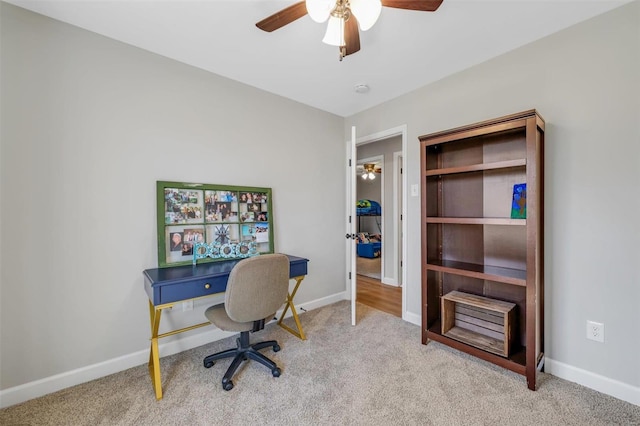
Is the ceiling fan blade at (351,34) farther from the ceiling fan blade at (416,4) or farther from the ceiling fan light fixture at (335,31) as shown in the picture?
the ceiling fan blade at (416,4)

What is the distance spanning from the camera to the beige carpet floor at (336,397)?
1.49 metres

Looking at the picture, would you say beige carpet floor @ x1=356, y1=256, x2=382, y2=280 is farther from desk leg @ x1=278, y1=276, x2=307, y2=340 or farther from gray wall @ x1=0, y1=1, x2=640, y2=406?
gray wall @ x1=0, y1=1, x2=640, y2=406

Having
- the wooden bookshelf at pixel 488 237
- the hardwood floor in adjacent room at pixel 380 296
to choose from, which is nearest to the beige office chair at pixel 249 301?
the wooden bookshelf at pixel 488 237

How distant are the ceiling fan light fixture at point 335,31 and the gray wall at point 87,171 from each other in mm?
1350

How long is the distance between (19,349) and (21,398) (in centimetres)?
29

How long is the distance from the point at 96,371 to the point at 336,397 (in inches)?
66.3

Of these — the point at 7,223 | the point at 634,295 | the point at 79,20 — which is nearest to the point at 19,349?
the point at 7,223

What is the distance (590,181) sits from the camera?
5.74 ft

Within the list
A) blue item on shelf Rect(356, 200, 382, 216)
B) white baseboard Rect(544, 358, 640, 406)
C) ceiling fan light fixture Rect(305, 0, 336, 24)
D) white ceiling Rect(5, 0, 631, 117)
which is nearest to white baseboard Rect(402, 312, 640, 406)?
white baseboard Rect(544, 358, 640, 406)

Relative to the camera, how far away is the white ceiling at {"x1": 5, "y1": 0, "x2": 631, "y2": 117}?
65.4 inches

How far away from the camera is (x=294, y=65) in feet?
7.54

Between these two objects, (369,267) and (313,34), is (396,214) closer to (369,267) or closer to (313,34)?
(369,267)

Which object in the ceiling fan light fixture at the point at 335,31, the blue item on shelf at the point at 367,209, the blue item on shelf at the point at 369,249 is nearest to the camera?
the ceiling fan light fixture at the point at 335,31

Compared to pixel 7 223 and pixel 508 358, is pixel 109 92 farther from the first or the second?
pixel 508 358
